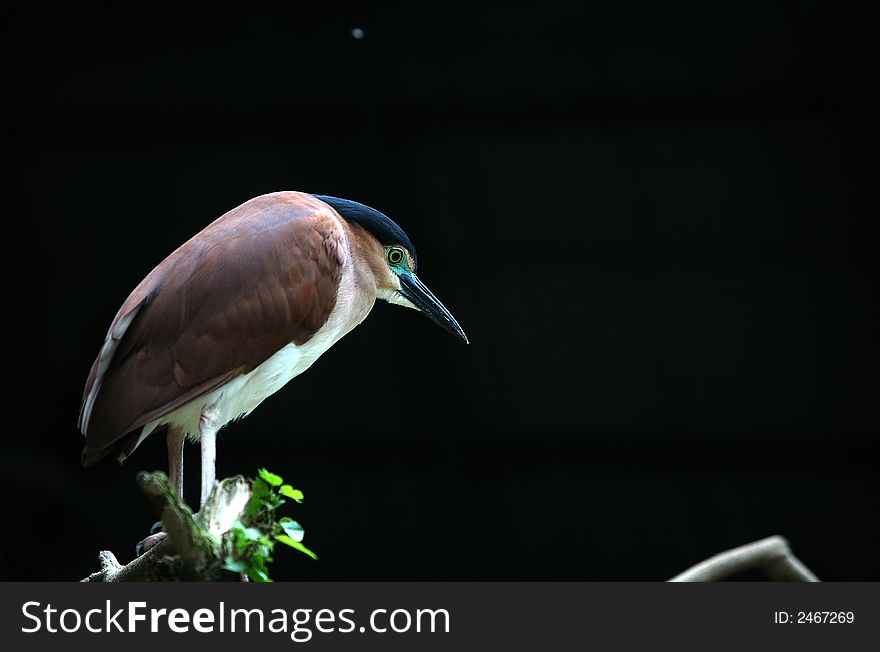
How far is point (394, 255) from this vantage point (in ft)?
9.14

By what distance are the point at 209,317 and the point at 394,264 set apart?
0.54 m

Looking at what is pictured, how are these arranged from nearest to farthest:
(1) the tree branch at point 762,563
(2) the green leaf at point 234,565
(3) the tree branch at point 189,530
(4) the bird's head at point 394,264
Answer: (3) the tree branch at point 189,530 → (2) the green leaf at point 234,565 → (4) the bird's head at point 394,264 → (1) the tree branch at point 762,563

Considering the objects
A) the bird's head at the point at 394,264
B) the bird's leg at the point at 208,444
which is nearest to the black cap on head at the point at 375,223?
the bird's head at the point at 394,264

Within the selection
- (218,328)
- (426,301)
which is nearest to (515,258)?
(426,301)

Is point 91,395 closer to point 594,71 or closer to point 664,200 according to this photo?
point 594,71

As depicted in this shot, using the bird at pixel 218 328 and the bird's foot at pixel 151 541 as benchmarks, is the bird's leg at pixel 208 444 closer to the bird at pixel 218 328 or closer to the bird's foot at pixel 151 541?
the bird at pixel 218 328

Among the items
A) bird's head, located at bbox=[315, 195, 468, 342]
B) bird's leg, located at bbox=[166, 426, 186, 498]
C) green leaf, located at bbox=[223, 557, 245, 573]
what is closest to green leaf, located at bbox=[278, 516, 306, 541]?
green leaf, located at bbox=[223, 557, 245, 573]

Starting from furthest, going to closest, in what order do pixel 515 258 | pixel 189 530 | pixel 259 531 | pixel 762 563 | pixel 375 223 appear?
pixel 515 258, pixel 762 563, pixel 375 223, pixel 259 531, pixel 189 530

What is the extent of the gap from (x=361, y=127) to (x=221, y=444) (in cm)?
223

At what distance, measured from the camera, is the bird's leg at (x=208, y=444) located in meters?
2.32

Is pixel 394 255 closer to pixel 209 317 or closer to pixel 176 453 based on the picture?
pixel 209 317

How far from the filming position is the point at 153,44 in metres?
5.11

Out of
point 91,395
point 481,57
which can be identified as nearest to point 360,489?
point 481,57

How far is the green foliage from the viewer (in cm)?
198
